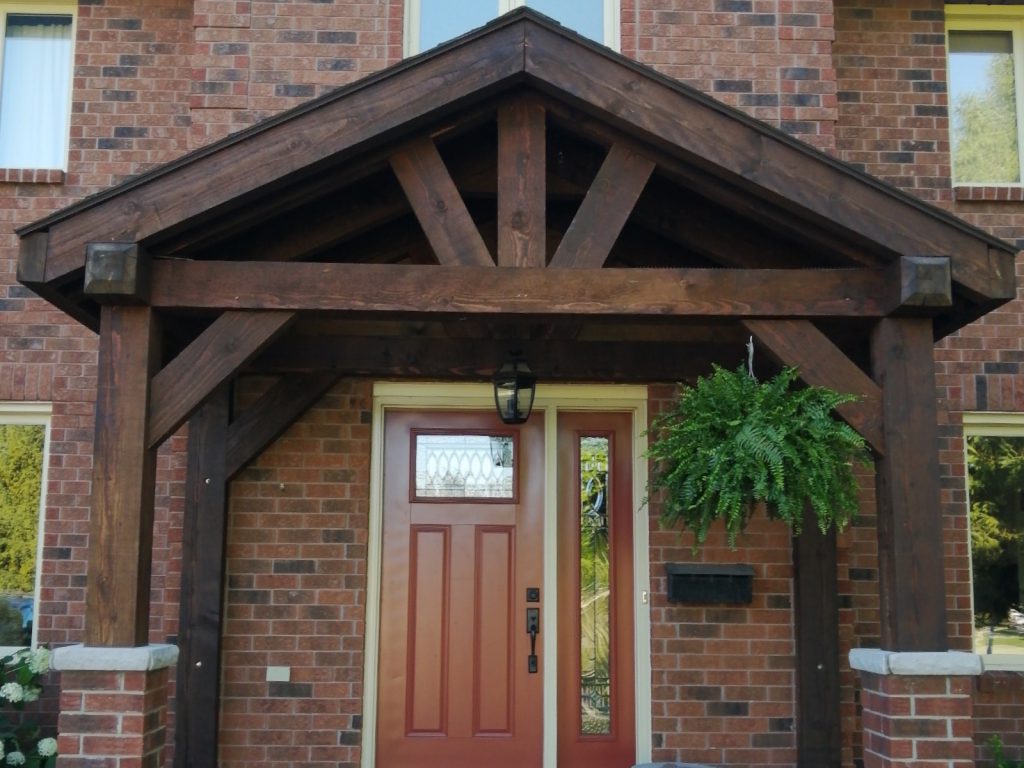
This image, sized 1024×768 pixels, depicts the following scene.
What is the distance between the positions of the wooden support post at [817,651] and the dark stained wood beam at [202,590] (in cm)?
299

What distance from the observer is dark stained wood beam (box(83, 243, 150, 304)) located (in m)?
4.16

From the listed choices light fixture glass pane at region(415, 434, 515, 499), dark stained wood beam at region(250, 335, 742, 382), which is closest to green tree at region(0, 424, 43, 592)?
dark stained wood beam at region(250, 335, 742, 382)

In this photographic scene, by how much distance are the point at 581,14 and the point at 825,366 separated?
117 inches

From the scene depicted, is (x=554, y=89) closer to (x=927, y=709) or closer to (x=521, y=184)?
(x=521, y=184)

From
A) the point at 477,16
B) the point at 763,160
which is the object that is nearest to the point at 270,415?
the point at 477,16

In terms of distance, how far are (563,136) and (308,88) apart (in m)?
1.78

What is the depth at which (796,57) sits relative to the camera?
6094 mm

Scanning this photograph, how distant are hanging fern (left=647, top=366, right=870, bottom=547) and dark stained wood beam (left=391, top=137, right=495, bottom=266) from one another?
1029 mm

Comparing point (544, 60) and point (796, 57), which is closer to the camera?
point (544, 60)

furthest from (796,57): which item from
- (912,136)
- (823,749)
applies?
(823,749)

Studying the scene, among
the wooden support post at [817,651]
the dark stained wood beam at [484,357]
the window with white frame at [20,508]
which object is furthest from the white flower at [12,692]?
the wooden support post at [817,651]

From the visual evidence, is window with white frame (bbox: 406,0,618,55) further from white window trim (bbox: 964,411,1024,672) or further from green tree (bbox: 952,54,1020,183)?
white window trim (bbox: 964,411,1024,672)

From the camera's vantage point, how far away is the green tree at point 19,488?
6152 millimetres

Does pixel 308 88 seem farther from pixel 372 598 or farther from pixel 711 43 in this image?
pixel 372 598
